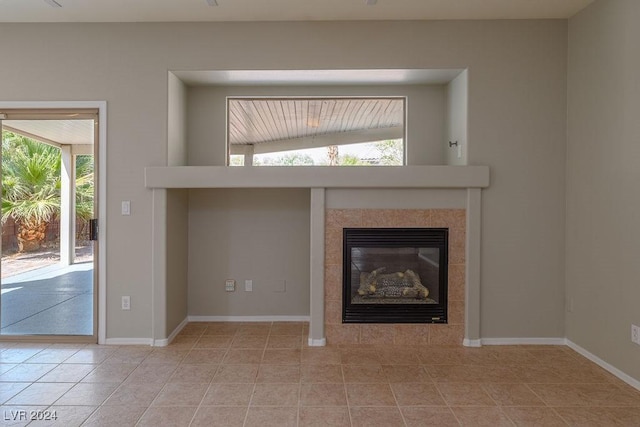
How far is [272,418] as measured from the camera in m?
2.33

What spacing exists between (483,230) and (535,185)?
584mm

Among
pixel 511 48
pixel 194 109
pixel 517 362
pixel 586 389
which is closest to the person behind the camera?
pixel 586 389

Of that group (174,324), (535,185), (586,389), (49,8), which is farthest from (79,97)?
(586,389)

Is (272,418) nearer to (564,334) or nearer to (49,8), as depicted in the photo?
(564,334)

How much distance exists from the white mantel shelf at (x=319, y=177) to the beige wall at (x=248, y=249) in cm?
62

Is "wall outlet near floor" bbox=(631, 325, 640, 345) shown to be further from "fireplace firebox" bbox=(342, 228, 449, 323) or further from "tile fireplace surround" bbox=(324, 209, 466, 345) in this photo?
"fireplace firebox" bbox=(342, 228, 449, 323)

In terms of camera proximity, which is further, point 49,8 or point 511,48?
point 511,48

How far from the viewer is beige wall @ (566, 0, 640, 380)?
2775 mm

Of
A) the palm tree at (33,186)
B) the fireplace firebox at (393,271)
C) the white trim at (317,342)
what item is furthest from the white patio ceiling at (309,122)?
the white trim at (317,342)

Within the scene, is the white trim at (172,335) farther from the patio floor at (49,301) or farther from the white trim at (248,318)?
the patio floor at (49,301)

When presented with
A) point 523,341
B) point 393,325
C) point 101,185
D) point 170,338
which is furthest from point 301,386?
point 101,185

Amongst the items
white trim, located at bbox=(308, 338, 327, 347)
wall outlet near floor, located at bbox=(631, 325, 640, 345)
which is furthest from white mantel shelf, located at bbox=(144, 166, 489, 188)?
wall outlet near floor, located at bbox=(631, 325, 640, 345)

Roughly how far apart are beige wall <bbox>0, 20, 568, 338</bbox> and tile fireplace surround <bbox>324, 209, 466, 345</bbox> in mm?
225

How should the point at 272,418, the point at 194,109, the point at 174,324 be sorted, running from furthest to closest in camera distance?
the point at 194,109
the point at 174,324
the point at 272,418
